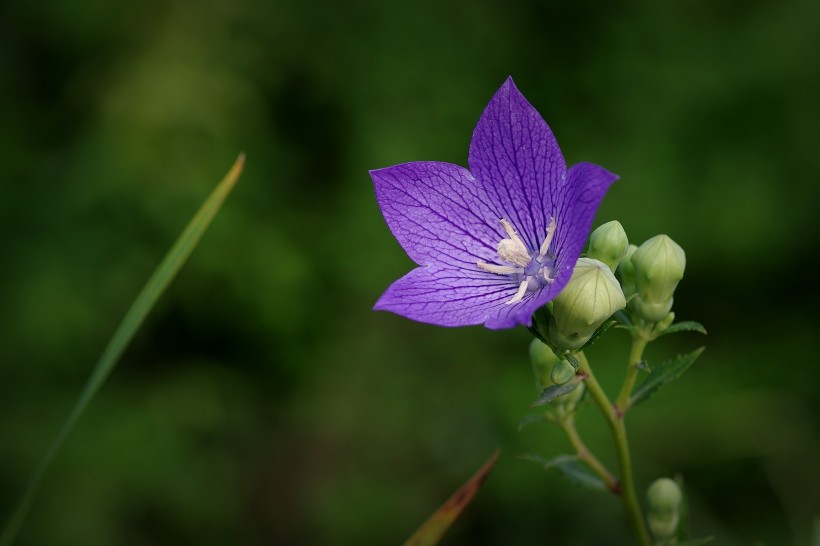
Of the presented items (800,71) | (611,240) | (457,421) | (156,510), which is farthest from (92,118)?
(800,71)

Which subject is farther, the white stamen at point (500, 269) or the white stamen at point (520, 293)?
the white stamen at point (500, 269)

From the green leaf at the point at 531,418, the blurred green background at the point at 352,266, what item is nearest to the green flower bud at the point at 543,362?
the green leaf at the point at 531,418

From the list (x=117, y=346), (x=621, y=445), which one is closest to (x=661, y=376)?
(x=621, y=445)

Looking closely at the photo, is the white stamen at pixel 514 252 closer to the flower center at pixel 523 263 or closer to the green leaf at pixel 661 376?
the flower center at pixel 523 263

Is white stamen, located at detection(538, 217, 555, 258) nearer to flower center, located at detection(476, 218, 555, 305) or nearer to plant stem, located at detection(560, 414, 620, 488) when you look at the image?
flower center, located at detection(476, 218, 555, 305)

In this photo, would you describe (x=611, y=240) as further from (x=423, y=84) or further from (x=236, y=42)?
(x=236, y=42)

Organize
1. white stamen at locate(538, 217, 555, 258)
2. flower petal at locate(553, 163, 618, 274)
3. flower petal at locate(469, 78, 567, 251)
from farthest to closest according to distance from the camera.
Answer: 1. white stamen at locate(538, 217, 555, 258)
2. flower petal at locate(469, 78, 567, 251)
3. flower petal at locate(553, 163, 618, 274)

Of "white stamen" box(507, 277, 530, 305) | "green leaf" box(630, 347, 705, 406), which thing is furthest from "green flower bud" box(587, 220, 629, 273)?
"green leaf" box(630, 347, 705, 406)

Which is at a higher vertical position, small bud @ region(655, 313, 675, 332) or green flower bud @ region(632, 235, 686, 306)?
green flower bud @ region(632, 235, 686, 306)
